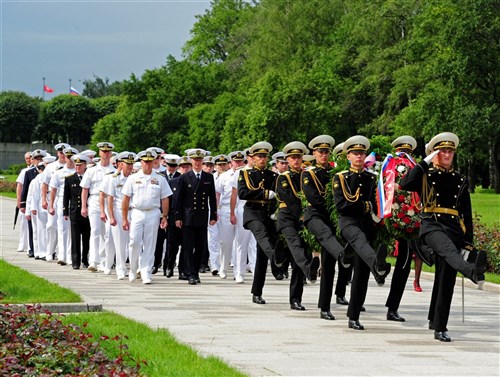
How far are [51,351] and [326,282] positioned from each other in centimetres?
533

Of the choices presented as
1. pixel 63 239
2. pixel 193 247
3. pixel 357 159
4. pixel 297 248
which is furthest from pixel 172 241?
pixel 357 159

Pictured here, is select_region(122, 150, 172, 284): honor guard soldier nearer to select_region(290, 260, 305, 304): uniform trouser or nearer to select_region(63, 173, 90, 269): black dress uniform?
select_region(63, 173, 90, 269): black dress uniform

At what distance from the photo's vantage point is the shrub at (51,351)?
9409 millimetres

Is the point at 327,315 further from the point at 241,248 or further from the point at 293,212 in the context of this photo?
the point at 241,248

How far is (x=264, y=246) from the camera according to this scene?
16.3m

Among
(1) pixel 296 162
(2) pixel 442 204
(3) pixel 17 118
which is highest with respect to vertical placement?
(3) pixel 17 118

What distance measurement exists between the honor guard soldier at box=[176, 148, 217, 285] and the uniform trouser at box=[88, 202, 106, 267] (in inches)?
96.8

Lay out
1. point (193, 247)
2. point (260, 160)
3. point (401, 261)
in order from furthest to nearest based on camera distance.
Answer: point (193, 247)
point (260, 160)
point (401, 261)

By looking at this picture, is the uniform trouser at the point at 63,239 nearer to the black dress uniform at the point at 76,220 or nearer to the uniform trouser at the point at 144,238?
the black dress uniform at the point at 76,220

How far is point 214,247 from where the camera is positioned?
73.8ft

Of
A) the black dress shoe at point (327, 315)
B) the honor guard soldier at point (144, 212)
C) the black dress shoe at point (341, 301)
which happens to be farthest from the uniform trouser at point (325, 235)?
the honor guard soldier at point (144, 212)

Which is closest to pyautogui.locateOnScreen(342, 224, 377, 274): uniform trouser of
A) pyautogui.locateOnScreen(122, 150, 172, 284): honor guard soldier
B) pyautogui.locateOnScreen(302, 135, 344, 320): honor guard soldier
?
pyautogui.locateOnScreen(302, 135, 344, 320): honor guard soldier

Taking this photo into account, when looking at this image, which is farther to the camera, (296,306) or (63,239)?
(63,239)

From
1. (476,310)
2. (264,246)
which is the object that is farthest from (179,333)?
(476,310)
